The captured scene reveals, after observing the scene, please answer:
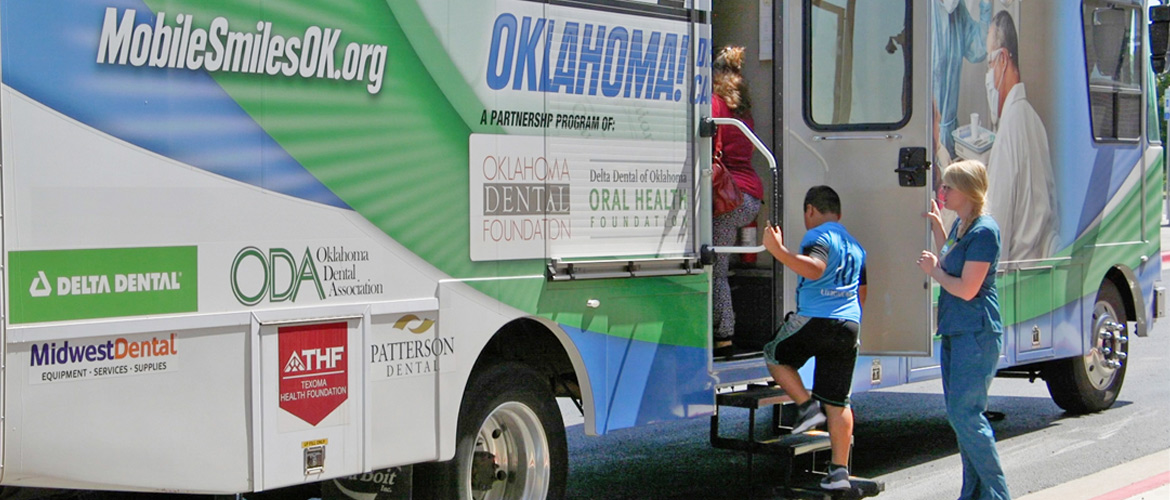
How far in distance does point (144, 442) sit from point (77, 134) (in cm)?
106

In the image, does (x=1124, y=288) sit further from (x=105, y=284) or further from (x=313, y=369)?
(x=105, y=284)

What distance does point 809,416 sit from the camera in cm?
657

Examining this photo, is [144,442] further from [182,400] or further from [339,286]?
[339,286]

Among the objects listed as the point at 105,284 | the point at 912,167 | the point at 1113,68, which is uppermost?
the point at 1113,68

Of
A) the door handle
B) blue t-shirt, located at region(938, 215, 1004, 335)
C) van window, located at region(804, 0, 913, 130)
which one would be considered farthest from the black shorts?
van window, located at region(804, 0, 913, 130)

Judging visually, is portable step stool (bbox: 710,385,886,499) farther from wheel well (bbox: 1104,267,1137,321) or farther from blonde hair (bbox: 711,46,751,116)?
wheel well (bbox: 1104,267,1137,321)

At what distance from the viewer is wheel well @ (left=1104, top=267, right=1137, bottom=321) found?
32.3ft

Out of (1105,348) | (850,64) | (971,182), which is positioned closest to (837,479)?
(971,182)

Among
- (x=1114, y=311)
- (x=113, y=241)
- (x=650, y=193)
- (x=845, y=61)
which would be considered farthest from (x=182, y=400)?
(x=1114, y=311)

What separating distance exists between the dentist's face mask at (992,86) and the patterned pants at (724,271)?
202cm

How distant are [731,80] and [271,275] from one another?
129 inches

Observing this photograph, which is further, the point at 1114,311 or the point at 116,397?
the point at 1114,311

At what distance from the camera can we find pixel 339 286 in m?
4.91

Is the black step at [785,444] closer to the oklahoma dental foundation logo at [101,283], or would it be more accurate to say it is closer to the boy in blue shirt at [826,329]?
the boy in blue shirt at [826,329]
